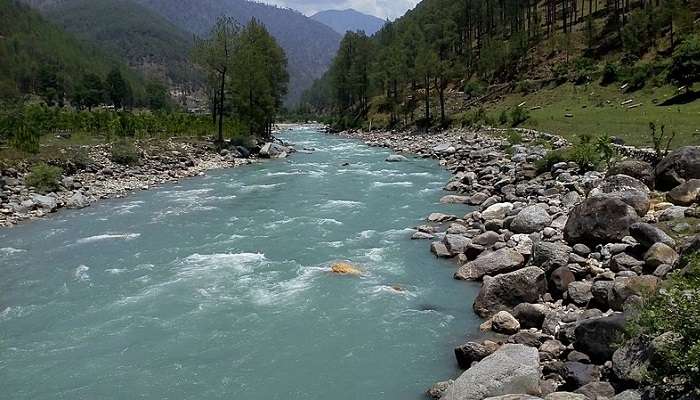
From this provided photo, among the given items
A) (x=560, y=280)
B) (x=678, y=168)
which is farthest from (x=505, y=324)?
(x=678, y=168)

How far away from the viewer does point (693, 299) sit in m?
7.91

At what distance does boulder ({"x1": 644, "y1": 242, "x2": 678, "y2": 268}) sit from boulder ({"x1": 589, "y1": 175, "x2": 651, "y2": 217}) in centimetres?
350

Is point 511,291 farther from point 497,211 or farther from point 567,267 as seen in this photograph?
point 497,211

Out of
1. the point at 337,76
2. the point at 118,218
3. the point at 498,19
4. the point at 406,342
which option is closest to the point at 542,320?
the point at 406,342

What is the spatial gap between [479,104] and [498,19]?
40.7 m

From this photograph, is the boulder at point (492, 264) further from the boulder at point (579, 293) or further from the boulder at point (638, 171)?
the boulder at point (638, 171)

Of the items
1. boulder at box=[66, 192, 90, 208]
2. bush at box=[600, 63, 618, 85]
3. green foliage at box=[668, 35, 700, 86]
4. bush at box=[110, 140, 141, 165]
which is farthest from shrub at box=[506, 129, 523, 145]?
boulder at box=[66, 192, 90, 208]

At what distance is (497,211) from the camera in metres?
22.8

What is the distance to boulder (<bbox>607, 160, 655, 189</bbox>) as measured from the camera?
802 inches

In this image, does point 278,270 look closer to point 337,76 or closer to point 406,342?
point 406,342

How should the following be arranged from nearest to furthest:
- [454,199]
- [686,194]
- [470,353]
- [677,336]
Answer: [677,336], [470,353], [686,194], [454,199]

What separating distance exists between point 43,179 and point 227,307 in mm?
22180

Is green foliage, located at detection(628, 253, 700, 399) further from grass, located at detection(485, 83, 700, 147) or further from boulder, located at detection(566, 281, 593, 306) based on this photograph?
grass, located at detection(485, 83, 700, 147)

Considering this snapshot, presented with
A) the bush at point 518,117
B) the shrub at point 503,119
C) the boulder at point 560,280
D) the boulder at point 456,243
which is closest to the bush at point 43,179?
the boulder at point 456,243
